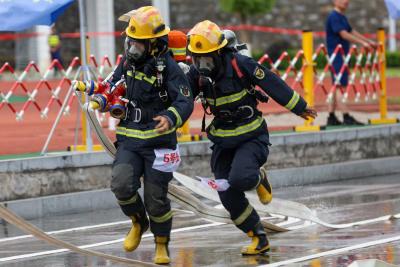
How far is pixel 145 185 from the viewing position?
8922mm

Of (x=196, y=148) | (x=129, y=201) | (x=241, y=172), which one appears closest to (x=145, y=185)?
(x=129, y=201)

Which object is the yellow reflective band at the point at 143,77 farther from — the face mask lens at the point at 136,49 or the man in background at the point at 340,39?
the man in background at the point at 340,39

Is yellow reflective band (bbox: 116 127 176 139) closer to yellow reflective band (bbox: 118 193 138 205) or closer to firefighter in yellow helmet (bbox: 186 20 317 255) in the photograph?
yellow reflective band (bbox: 118 193 138 205)

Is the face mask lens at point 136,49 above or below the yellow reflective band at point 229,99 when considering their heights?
above

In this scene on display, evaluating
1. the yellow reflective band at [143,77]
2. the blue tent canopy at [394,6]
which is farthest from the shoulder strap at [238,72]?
the blue tent canopy at [394,6]

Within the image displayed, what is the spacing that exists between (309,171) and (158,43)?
625cm

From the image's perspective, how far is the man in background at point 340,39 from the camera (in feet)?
54.5

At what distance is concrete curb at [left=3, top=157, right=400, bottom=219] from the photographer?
40.1 ft

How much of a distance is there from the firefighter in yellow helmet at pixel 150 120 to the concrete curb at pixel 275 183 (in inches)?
134

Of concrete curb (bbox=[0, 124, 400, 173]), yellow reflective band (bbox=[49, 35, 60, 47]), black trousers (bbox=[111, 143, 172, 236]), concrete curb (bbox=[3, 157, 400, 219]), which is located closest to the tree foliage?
yellow reflective band (bbox=[49, 35, 60, 47])

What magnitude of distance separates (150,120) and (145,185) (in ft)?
1.57

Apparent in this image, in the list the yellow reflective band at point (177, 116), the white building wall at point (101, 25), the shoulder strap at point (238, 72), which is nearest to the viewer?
the yellow reflective band at point (177, 116)

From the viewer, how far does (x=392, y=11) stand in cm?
1664

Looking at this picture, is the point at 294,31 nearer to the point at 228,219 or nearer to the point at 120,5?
the point at 120,5
